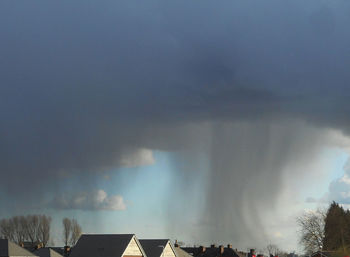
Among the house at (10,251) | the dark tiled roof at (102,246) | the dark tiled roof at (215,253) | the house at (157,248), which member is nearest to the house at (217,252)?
the dark tiled roof at (215,253)

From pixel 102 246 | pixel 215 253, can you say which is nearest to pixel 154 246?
pixel 102 246

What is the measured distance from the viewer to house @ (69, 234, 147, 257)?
114 meters

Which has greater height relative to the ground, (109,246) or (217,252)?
(217,252)

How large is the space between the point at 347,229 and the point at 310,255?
13.4m

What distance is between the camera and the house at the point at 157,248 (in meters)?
131

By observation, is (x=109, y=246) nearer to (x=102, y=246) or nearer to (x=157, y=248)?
(x=102, y=246)

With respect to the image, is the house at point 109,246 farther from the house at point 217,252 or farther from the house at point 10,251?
the house at point 217,252

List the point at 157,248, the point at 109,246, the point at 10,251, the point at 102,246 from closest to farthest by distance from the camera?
1. the point at 10,251
2. the point at 109,246
3. the point at 102,246
4. the point at 157,248

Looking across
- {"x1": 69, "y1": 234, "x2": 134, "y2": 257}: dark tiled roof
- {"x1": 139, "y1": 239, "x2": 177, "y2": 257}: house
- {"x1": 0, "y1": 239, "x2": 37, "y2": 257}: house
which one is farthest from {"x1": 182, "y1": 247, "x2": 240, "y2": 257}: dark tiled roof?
{"x1": 0, "y1": 239, "x2": 37, "y2": 257}: house

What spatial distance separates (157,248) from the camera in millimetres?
133125

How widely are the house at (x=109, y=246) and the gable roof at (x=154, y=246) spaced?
10312 mm

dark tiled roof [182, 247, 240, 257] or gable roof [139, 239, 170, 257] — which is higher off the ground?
dark tiled roof [182, 247, 240, 257]

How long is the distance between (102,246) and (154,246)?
816 inches

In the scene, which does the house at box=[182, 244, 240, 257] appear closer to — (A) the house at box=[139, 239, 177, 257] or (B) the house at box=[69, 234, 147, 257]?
(A) the house at box=[139, 239, 177, 257]
